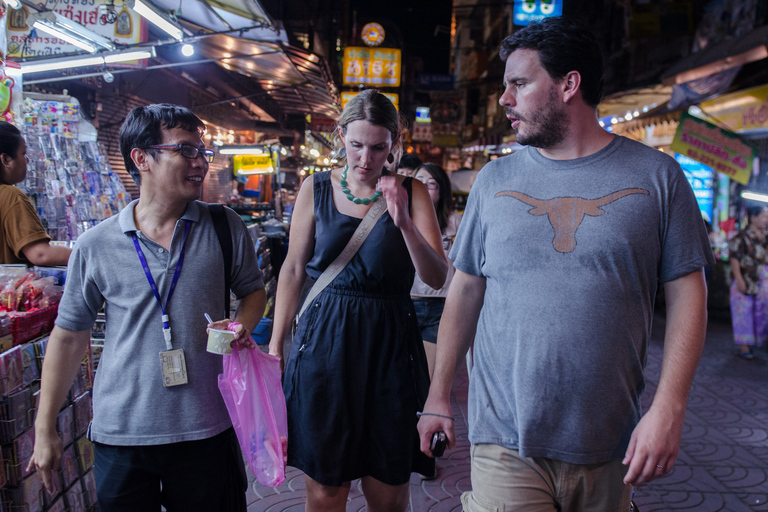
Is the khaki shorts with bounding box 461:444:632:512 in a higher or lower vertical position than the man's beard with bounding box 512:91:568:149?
lower

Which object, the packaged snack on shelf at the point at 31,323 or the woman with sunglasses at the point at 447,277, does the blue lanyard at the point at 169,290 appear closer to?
the packaged snack on shelf at the point at 31,323

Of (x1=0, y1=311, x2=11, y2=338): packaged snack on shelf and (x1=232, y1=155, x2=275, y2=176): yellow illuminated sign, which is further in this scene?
(x1=232, y1=155, x2=275, y2=176): yellow illuminated sign

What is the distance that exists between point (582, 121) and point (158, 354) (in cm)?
170

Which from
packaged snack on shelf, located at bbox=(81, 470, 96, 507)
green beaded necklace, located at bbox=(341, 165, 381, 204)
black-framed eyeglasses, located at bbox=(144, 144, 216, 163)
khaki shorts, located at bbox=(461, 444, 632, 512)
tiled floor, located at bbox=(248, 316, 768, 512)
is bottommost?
tiled floor, located at bbox=(248, 316, 768, 512)

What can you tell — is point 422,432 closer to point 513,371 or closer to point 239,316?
point 513,371

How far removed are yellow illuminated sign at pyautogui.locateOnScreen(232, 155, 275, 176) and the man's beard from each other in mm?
10361

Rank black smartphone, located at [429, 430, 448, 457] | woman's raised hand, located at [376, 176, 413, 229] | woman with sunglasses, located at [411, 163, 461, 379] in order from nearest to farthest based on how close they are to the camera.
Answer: black smartphone, located at [429, 430, 448, 457] < woman's raised hand, located at [376, 176, 413, 229] < woman with sunglasses, located at [411, 163, 461, 379]

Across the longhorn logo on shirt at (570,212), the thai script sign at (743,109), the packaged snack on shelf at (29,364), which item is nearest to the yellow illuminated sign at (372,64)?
the thai script sign at (743,109)

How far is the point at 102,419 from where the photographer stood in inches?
82.9

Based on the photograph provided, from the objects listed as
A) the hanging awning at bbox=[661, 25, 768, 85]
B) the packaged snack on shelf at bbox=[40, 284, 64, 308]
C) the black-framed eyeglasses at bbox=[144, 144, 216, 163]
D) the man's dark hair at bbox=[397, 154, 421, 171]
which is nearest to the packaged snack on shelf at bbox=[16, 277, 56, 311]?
the packaged snack on shelf at bbox=[40, 284, 64, 308]

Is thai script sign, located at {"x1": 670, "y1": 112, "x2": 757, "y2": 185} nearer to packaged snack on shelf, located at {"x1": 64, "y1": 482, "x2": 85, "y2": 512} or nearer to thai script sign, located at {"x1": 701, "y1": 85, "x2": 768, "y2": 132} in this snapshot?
thai script sign, located at {"x1": 701, "y1": 85, "x2": 768, "y2": 132}

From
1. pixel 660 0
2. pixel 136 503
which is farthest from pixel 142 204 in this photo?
pixel 660 0

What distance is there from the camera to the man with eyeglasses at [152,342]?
2080 millimetres

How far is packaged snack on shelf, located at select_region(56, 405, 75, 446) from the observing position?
117 inches
